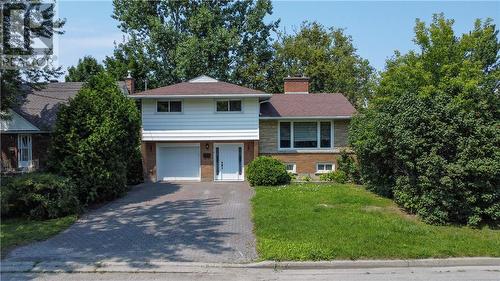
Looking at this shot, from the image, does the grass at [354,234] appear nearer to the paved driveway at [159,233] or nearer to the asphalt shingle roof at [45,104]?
the paved driveway at [159,233]

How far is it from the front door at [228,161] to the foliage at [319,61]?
53.9ft

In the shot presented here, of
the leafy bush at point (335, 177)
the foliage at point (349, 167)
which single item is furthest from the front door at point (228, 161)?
the foliage at point (349, 167)

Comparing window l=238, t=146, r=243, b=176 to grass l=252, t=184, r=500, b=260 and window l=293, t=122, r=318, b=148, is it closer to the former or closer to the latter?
window l=293, t=122, r=318, b=148

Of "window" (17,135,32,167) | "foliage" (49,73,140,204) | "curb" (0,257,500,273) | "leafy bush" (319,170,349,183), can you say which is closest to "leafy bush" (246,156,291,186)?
"leafy bush" (319,170,349,183)

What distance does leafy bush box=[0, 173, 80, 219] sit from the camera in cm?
1259

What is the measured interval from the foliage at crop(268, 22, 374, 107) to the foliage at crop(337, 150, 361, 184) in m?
16.4

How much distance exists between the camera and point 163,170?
23875 mm

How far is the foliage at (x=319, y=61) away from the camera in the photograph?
38969 millimetres

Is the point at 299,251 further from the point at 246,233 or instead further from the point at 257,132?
the point at 257,132

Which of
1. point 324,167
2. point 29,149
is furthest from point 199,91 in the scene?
point 29,149

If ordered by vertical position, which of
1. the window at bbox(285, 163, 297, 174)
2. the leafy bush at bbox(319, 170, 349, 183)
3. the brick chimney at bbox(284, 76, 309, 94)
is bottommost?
the leafy bush at bbox(319, 170, 349, 183)

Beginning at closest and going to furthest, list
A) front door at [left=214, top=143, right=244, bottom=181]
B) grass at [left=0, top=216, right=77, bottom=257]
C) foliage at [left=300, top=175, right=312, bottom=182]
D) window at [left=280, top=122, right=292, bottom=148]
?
1. grass at [left=0, top=216, right=77, bottom=257]
2. foliage at [left=300, top=175, right=312, bottom=182]
3. front door at [left=214, top=143, right=244, bottom=181]
4. window at [left=280, top=122, right=292, bottom=148]

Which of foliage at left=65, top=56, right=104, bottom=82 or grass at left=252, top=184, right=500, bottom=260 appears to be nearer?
grass at left=252, top=184, right=500, bottom=260

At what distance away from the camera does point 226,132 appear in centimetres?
2303
